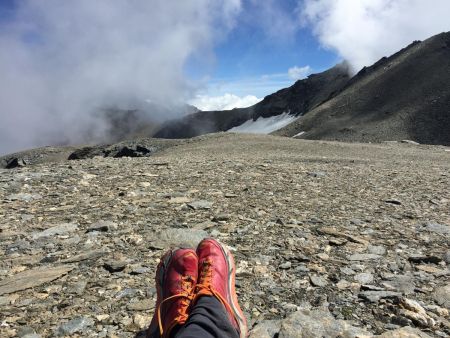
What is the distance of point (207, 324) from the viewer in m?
3.49

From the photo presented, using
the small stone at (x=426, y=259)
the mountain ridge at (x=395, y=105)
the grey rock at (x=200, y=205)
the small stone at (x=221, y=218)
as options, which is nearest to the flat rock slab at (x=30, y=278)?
the small stone at (x=221, y=218)

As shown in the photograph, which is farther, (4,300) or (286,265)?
(286,265)

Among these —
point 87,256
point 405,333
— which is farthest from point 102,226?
point 405,333

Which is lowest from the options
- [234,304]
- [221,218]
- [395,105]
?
[234,304]

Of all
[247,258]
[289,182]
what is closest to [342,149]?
[289,182]

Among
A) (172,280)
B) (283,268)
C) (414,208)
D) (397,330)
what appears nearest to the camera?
(397,330)

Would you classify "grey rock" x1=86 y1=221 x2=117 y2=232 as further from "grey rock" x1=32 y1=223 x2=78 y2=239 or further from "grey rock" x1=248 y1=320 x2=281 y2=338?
"grey rock" x1=248 y1=320 x2=281 y2=338

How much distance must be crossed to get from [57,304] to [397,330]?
146 inches

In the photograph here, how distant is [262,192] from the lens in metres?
9.45

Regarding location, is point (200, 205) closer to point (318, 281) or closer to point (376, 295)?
point (318, 281)

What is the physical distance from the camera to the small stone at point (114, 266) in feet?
17.0

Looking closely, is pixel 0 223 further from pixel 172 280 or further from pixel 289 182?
pixel 289 182

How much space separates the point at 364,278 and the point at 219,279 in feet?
6.83

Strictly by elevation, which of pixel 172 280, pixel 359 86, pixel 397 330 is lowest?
pixel 397 330
